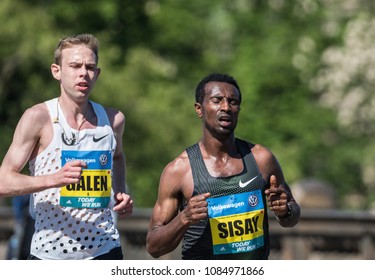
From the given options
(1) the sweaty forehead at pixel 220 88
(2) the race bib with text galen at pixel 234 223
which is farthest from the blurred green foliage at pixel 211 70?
(2) the race bib with text galen at pixel 234 223

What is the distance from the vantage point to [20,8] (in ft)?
97.0

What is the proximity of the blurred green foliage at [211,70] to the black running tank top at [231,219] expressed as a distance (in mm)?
21528

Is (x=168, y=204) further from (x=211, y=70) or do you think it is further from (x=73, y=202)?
(x=211, y=70)

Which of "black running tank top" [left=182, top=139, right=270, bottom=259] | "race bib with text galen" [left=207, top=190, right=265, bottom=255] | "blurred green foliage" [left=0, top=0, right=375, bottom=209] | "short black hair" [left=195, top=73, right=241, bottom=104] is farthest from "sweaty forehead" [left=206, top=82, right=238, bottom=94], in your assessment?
"blurred green foliage" [left=0, top=0, right=375, bottom=209]

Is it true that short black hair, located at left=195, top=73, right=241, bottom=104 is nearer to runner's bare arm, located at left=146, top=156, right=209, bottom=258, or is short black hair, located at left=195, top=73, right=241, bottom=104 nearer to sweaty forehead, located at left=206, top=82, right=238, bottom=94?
sweaty forehead, located at left=206, top=82, right=238, bottom=94

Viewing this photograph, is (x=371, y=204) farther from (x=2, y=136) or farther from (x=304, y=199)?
(x=304, y=199)

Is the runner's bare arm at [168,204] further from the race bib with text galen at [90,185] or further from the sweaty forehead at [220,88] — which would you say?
Result: the sweaty forehead at [220,88]

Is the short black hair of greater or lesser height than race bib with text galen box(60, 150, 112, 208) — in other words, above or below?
above

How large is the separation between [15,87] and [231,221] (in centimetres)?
2269

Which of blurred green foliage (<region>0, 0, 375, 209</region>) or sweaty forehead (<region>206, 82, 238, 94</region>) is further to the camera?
blurred green foliage (<region>0, 0, 375, 209</region>)

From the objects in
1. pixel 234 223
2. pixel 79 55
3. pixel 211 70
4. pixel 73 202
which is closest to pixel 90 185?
pixel 73 202

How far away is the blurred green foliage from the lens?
3062 cm

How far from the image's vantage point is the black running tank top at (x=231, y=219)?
777cm

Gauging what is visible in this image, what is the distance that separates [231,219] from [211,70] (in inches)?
1228
